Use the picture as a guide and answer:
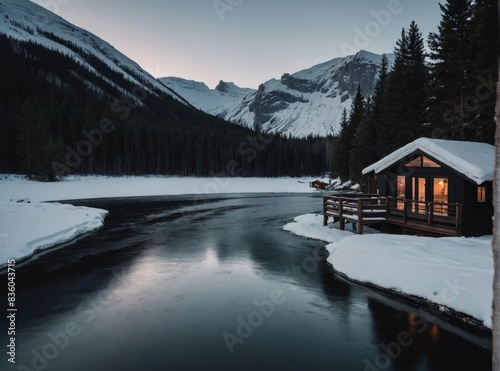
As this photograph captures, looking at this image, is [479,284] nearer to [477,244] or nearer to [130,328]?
[477,244]

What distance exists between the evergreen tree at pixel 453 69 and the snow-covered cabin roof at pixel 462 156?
1071 centimetres

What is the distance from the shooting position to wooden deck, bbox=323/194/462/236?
17828mm

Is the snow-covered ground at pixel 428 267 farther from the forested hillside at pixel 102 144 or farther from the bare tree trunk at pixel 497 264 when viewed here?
the forested hillside at pixel 102 144

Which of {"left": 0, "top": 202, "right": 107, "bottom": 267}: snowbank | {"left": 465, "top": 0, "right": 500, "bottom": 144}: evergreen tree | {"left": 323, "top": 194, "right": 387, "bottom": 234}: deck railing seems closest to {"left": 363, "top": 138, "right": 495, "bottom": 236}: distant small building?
{"left": 323, "top": 194, "right": 387, "bottom": 234}: deck railing

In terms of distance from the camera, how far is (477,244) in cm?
1519

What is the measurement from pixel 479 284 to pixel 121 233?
22.1 m

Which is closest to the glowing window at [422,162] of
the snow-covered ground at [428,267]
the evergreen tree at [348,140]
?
the snow-covered ground at [428,267]

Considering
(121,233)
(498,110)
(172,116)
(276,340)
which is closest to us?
(498,110)

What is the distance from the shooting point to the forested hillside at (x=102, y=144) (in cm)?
6812

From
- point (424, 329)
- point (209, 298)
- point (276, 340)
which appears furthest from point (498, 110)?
point (209, 298)

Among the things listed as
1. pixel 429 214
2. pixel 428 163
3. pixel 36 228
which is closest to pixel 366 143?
pixel 428 163

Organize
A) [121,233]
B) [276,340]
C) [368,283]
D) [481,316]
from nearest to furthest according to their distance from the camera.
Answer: [276,340]
[481,316]
[368,283]
[121,233]

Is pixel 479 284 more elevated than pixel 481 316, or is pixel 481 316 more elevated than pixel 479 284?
pixel 479 284

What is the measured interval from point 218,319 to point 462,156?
15.9 m
